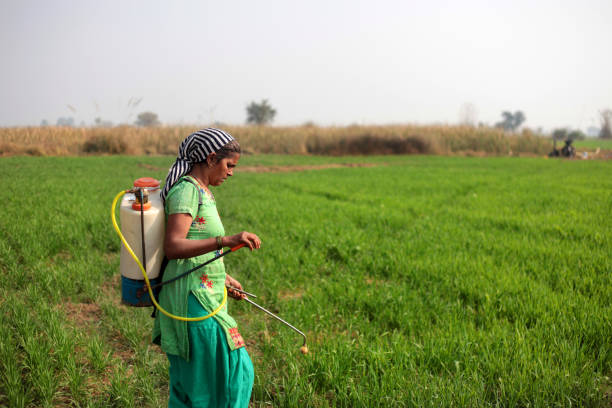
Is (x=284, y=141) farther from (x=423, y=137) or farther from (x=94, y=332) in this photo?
(x=94, y=332)

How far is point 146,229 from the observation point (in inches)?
67.2

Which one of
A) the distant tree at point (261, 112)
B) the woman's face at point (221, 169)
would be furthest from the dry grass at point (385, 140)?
the distant tree at point (261, 112)

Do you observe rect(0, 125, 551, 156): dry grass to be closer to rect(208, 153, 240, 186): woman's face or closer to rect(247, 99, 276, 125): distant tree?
rect(208, 153, 240, 186): woman's face

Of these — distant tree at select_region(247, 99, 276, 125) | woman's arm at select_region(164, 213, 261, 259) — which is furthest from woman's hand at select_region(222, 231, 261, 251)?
distant tree at select_region(247, 99, 276, 125)

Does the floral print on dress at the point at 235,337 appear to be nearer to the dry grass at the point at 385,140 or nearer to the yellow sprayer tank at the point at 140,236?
the yellow sprayer tank at the point at 140,236

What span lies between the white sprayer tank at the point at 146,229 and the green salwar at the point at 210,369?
0.24 m

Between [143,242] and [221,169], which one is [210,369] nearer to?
[143,242]

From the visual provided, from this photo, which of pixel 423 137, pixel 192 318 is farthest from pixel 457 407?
pixel 423 137

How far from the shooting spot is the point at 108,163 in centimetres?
1502

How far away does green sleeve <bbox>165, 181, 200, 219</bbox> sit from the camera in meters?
1.71

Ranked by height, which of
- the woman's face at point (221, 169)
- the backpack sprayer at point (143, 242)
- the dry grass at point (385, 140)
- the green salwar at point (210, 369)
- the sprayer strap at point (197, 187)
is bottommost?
the green salwar at point (210, 369)

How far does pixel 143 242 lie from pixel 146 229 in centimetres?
6

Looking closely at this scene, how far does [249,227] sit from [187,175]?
17.2ft

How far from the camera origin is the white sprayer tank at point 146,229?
169 centimetres
